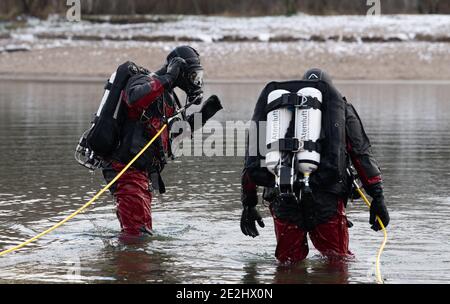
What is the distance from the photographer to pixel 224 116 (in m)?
24.4

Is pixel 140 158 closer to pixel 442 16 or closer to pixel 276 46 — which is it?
pixel 276 46

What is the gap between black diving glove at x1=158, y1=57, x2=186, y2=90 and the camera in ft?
33.6

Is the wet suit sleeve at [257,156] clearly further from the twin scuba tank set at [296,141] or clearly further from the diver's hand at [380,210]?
the diver's hand at [380,210]

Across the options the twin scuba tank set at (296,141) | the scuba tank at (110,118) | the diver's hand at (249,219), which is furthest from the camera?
the scuba tank at (110,118)

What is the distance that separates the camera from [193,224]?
11.6 meters

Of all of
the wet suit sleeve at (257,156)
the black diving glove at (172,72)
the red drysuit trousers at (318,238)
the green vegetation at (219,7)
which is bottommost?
the red drysuit trousers at (318,238)

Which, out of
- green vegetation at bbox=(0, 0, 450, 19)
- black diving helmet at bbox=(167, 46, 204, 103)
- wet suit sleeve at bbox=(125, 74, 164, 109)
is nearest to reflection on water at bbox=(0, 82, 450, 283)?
wet suit sleeve at bbox=(125, 74, 164, 109)

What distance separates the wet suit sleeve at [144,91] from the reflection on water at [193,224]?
1.42 meters

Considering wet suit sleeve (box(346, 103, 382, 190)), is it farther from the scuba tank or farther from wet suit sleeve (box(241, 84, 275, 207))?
the scuba tank

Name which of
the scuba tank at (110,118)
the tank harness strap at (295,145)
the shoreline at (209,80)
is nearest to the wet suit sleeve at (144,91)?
the scuba tank at (110,118)

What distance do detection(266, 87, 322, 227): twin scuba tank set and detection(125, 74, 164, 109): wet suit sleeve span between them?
1845 mm

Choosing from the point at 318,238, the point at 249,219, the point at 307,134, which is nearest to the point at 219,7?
the point at 249,219

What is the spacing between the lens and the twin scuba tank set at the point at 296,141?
8.56 metres

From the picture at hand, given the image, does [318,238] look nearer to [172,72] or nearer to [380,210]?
[380,210]
